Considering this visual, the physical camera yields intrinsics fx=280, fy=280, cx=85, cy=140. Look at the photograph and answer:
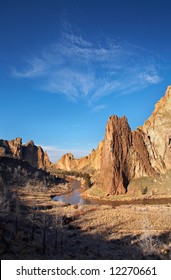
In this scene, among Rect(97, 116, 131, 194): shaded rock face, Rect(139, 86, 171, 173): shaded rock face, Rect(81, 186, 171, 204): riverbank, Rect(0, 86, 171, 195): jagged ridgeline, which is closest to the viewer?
Rect(81, 186, 171, 204): riverbank

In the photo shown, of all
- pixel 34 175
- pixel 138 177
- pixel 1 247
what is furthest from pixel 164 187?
pixel 1 247

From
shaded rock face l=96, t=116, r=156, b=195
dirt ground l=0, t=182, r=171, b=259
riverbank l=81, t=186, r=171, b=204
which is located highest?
shaded rock face l=96, t=116, r=156, b=195

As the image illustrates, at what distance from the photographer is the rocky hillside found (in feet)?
399

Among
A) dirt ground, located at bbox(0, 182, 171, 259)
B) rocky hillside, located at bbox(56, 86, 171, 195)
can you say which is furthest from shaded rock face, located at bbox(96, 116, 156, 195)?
dirt ground, located at bbox(0, 182, 171, 259)

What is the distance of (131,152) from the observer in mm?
132875

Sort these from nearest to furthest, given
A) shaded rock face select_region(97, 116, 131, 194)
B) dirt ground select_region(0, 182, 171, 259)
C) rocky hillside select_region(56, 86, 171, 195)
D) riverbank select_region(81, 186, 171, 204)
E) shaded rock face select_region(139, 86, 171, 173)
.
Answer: dirt ground select_region(0, 182, 171, 259) < riverbank select_region(81, 186, 171, 204) < shaded rock face select_region(97, 116, 131, 194) < rocky hillside select_region(56, 86, 171, 195) < shaded rock face select_region(139, 86, 171, 173)

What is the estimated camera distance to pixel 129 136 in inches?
5300

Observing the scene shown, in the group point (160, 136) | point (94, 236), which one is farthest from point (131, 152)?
point (94, 236)

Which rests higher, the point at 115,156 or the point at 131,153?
the point at 131,153

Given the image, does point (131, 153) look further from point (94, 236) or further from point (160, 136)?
point (94, 236)

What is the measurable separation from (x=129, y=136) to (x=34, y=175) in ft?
177

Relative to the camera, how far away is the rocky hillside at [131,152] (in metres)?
122

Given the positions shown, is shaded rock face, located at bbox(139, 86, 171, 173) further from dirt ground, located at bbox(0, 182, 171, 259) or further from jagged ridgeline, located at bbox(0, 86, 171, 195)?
dirt ground, located at bbox(0, 182, 171, 259)

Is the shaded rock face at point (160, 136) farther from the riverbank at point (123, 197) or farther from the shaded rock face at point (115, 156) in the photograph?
the riverbank at point (123, 197)
